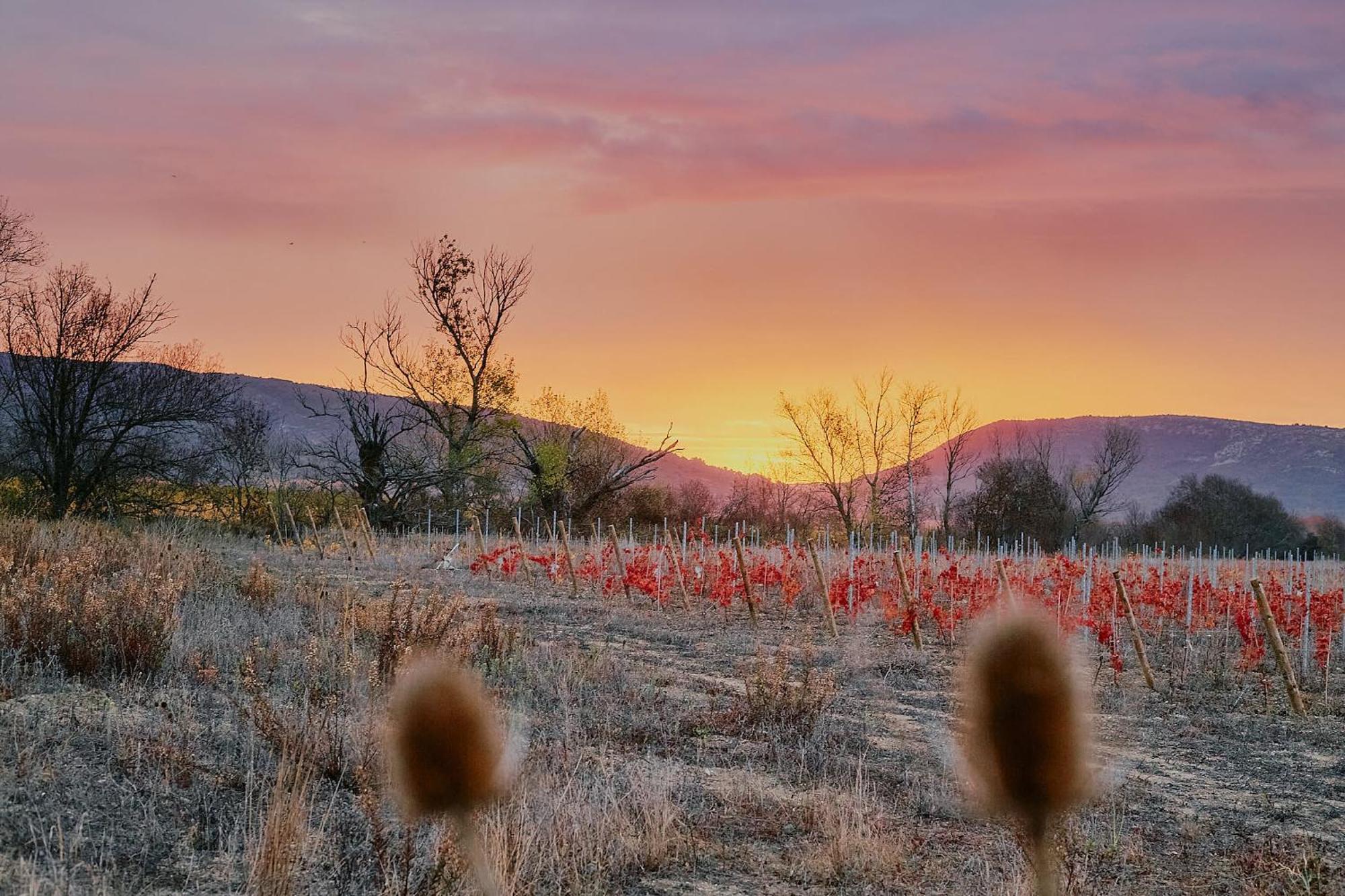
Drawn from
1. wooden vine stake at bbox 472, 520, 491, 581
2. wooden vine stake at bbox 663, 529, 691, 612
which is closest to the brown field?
wooden vine stake at bbox 663, 529, 691, 612

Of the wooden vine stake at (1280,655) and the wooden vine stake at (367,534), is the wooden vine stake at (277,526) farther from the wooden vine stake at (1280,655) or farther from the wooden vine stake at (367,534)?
the wooden vine stake at (1280,655)

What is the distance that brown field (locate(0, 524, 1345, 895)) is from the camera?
4848 millimetres

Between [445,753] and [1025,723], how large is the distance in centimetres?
82

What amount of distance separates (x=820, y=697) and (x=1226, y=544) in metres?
57.8

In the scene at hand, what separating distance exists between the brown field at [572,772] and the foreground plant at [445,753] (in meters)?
1.82

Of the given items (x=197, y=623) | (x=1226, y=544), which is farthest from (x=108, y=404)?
(x=1226, y=544)

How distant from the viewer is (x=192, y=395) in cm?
2878

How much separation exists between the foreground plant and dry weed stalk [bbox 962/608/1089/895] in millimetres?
678

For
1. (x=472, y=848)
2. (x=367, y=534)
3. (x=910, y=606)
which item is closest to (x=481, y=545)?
(x=367, y=534)

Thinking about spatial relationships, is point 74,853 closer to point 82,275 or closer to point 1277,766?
point 1277,766

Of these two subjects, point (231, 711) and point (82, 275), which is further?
point (82, 275)

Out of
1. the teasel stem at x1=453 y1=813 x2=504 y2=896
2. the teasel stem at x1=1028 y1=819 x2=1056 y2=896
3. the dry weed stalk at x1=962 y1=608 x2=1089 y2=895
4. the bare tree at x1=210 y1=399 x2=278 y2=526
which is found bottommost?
the teasel stem at x1=453 y1=813 x2=504 y2=896

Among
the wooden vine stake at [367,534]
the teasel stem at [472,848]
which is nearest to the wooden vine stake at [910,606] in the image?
the teasel stem at [472,848]

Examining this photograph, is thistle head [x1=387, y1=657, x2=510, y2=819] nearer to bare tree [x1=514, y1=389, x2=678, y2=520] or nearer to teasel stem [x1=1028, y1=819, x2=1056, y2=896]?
teasel stem [x1=1028, y1=819, x2=1056, y2=896]
